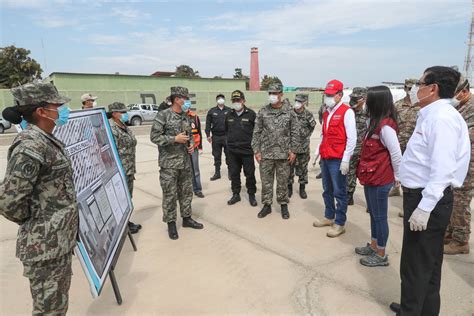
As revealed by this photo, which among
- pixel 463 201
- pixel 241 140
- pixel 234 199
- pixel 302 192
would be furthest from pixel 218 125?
pixel 463 201

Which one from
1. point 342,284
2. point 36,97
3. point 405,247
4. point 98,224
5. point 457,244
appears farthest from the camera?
point 457,244

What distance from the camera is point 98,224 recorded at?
2.57 metres

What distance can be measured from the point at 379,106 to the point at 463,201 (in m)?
1.46

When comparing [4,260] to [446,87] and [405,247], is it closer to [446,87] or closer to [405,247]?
[405,247]

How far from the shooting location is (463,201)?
3.33 metres

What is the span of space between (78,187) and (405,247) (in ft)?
7.70

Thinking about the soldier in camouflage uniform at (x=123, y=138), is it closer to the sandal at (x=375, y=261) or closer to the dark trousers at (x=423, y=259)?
the sandal at (x=375, y=261)

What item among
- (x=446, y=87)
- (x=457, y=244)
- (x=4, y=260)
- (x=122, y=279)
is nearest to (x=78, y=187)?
(x=122, y=279)

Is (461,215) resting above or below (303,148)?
below

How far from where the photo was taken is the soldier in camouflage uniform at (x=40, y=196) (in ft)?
5.59

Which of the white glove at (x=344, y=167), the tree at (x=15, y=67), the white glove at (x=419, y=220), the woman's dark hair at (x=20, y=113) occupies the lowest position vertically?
the white glove at (x=344, y=167)

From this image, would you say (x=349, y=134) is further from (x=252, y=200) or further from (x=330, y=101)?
(x=252, y=200)

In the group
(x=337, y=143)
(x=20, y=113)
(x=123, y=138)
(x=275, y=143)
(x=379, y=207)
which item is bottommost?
(x=379, y=207)

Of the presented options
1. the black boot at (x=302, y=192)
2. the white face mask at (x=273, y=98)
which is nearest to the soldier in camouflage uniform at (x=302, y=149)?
the black boot at (x=302, y=192)
